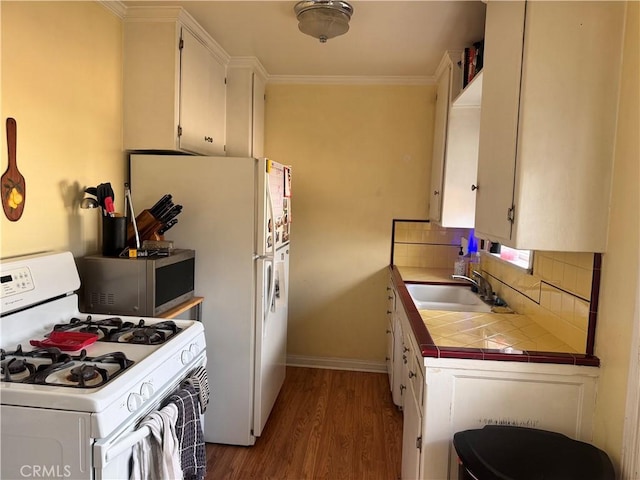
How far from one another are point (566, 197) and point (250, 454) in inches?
79.3

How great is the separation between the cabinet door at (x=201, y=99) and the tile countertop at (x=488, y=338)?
1.51m

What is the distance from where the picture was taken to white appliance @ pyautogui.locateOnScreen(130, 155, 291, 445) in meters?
2.28

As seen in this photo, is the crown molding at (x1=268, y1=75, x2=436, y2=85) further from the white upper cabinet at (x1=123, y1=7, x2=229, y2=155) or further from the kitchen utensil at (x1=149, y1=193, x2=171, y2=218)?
the kitchen utensil at (x1=149, y1=193, x2=171, y2=218)

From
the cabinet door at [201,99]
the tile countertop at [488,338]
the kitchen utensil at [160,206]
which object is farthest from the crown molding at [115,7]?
the tile countertop at [488,338]

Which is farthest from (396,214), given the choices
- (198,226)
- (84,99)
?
(84,99)

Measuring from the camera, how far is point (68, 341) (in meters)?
1.45

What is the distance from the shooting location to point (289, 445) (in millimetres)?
2432

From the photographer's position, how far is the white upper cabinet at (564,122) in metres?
1.34

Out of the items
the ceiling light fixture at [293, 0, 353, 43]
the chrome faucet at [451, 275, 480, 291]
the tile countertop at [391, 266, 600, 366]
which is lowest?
the tile countertop at [391, 266, 600, 366]

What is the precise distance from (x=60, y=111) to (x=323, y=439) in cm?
216

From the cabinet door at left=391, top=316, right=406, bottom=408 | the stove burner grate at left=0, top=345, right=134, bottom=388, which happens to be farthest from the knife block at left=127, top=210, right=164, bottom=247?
the cabinet door at left=391, top=316, right=406, bottom=408

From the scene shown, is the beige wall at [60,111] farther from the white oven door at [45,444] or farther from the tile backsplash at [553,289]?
the tile backsplash at [553,289]

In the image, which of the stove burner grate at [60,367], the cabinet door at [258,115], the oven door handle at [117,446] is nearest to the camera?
the oven door handle at [117,446]

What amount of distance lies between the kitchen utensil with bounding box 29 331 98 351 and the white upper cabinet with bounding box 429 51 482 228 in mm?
2060
